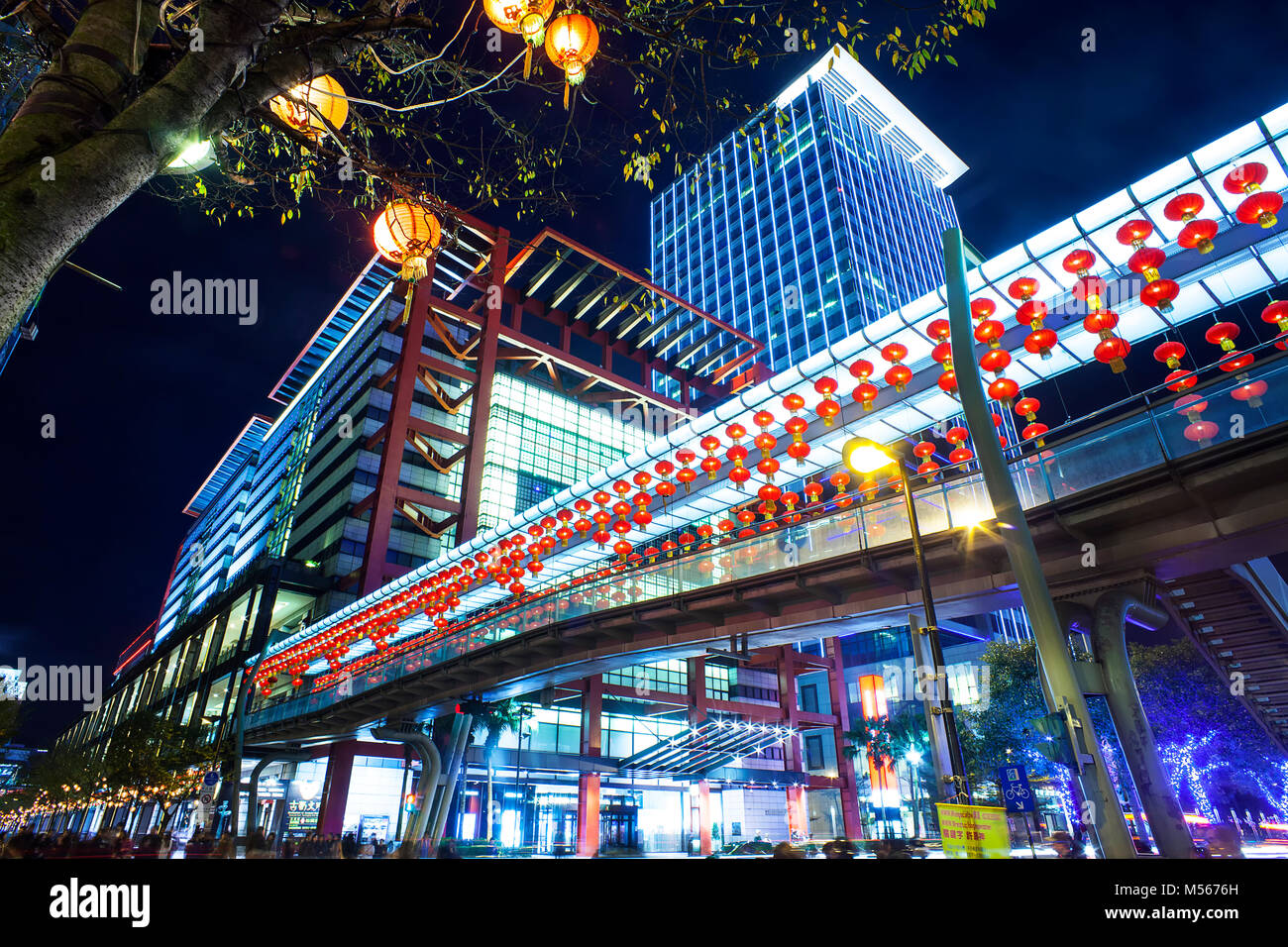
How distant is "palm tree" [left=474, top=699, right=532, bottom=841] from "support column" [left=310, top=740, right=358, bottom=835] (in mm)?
7008

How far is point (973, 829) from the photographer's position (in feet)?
22.7

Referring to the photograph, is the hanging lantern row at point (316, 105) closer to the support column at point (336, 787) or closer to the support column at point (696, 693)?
the support column at point (696, 693)

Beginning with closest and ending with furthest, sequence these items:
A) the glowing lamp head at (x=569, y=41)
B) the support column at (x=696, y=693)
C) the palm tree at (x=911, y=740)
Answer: the glowing lamp head at (x=569, y=41) → the support column at (x=696, y=693) → the palm tree at (x=911, y=740)

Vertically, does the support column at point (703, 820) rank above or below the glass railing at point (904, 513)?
below

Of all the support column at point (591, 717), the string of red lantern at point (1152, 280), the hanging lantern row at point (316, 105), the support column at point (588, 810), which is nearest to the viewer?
the hanging lantern row at point (316, 105)

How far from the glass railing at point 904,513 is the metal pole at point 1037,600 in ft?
7.44

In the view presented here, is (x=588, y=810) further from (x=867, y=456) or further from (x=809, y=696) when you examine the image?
(x=809, y=696)

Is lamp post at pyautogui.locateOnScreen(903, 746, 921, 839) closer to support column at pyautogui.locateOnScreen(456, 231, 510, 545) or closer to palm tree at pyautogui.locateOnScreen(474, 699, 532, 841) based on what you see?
palm tree at pyautogui.locateOnScreen(474, 699, 532, 841)

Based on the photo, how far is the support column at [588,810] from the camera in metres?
32.2

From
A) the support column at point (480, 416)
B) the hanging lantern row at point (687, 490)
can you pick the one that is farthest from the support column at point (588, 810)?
the support column at point (480, 416)

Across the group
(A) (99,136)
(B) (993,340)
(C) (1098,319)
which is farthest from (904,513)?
(A) (99,136)

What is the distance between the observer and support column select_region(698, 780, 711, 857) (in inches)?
1225
